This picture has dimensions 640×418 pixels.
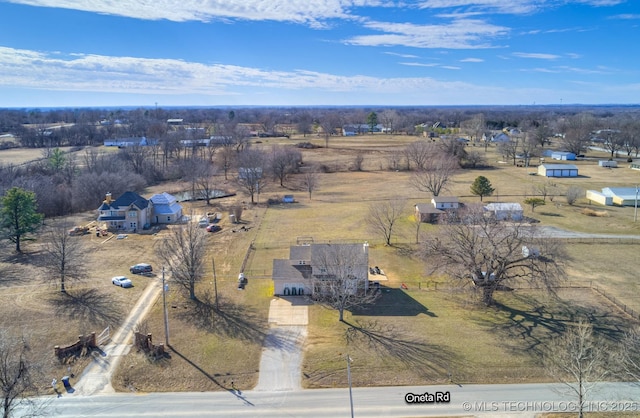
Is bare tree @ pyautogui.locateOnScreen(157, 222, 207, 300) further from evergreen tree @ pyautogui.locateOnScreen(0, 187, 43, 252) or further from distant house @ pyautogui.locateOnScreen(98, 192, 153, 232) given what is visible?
distant house @ pyautogui.locateOnScreen(98, 192, 153, 232)

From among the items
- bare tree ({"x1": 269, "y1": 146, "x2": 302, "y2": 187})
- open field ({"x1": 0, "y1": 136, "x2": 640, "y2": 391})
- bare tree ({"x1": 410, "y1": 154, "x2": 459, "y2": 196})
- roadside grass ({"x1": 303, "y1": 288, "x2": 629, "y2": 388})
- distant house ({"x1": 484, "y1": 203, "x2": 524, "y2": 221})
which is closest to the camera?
roadside grass ({"x1": 303, "y1": 288, "x2": 629, "y2": 388})

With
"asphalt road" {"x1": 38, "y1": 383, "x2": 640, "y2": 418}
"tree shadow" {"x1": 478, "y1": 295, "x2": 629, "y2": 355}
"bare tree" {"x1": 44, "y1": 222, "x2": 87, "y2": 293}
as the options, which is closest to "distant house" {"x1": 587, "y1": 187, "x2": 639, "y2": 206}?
"tree shadow" {"x1": 478, "y1": 295, "x2": 629, "y2": 355}

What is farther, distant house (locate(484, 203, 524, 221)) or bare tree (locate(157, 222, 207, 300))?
distant house (locate(484, 203, 524, 221))

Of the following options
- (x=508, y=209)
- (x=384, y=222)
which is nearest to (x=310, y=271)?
(x=384, y=222)

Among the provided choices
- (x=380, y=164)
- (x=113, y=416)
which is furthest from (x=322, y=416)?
(x=380, y=164)

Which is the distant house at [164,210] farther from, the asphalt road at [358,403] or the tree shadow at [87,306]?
the asphalt road at [358,403]

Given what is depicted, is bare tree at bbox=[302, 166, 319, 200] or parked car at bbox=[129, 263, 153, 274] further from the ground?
bare tree at bbox=[302, 166, 319, 200]
